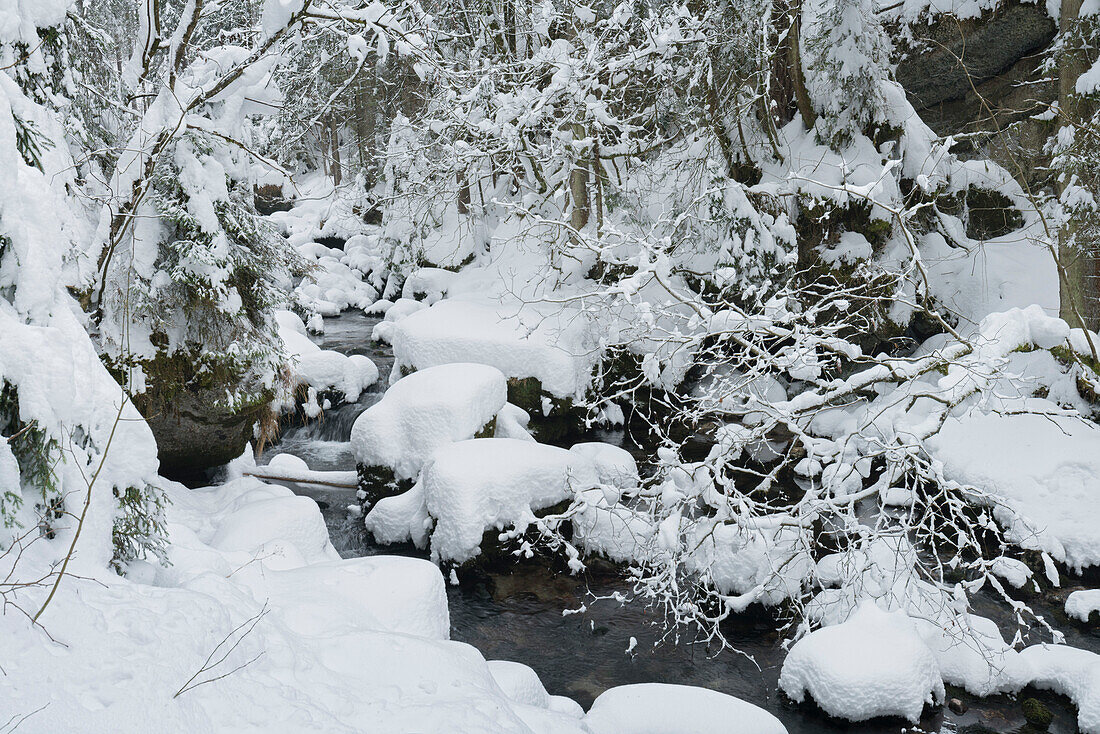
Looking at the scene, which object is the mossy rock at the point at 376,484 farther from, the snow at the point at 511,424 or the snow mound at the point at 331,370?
the snow mound at the point at 331,370

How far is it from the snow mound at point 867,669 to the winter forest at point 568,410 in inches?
1.0

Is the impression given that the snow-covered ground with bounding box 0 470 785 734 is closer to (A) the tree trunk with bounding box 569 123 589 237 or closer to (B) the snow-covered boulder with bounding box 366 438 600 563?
(B) the snow-covered boulder with bounding box 366 438 600 563

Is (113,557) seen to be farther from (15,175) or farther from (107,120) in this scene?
(107,120)

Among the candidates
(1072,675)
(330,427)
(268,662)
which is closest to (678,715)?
(268,662)

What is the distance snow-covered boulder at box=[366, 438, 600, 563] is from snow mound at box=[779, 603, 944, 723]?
8.20ft

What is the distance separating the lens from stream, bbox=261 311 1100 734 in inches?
199

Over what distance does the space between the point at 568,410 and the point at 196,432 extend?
483cm

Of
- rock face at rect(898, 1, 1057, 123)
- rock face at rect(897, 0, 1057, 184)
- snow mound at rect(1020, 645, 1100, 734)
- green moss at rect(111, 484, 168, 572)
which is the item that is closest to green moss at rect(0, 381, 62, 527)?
green moss at rect(111, 484, 168, 572)

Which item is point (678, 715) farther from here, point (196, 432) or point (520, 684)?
point (196, 432)

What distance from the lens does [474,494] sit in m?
6.91

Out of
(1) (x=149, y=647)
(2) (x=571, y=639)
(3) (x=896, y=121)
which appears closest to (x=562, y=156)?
(3) (x=896, y=121)

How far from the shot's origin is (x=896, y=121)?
11234 mm

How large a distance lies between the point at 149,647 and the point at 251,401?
16.0ft

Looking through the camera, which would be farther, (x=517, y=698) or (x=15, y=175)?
(x=517, y=698)
